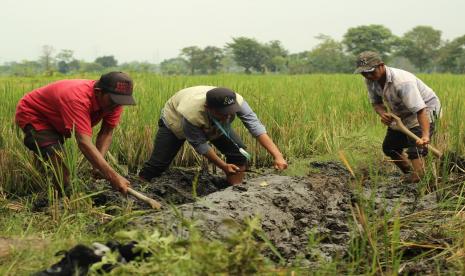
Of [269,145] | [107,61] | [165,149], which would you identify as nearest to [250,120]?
[269,145]

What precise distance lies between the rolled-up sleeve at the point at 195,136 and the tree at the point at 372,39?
4422 cm

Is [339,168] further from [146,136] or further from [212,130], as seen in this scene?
[146,136]

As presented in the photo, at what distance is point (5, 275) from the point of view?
1.97 meters

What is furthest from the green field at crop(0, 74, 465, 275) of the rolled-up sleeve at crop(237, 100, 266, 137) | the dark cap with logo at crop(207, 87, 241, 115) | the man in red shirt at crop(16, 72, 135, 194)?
the dark cap with logo at crop(207, 87, 241, 115)

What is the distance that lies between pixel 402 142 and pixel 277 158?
52.6 inches

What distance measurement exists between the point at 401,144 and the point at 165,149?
77.1 inches

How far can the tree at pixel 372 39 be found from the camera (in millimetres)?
46031

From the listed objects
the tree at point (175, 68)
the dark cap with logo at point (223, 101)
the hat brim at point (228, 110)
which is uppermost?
the dark cap with logo at point (223, 101)

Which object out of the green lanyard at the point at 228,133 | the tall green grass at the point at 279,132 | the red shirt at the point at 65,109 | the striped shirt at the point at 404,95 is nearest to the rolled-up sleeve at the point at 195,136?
the green lanyard at the point at 228,133

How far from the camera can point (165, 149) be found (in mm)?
4066

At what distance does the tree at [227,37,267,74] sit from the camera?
49.0 m

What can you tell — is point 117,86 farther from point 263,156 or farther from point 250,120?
point 263,156

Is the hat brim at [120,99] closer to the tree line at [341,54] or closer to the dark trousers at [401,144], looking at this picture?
the dark trousers at [401,144]

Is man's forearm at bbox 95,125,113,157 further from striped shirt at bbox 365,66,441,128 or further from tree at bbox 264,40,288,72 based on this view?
tree at bbox 264,40,288,72
